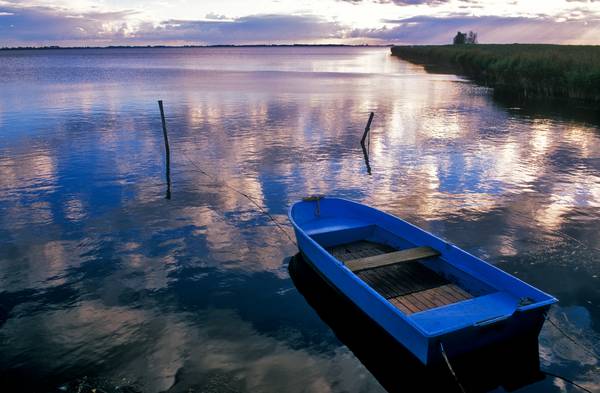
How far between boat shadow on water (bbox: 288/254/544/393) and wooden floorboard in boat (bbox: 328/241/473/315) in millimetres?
797

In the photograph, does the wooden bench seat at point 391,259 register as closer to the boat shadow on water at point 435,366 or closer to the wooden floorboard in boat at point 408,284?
the wooden floorboard in boat at point 408,284

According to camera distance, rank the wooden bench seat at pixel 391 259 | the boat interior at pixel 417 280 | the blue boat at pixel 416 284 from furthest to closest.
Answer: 1. the wooden bench seat at pixel 391 259
2. the boat interior at pixel 417 280
3. the blue boat at pixel 416 284

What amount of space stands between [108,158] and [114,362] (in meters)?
18.6

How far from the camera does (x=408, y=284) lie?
1143cm

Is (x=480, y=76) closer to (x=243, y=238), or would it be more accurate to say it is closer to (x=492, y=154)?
(x=492, y=154)

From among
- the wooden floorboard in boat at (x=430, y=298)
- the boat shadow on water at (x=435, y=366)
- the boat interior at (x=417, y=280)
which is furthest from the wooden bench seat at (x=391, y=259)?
the boat shadow on water at (x=435, y=366)

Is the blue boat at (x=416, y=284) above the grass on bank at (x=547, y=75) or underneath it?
underneath

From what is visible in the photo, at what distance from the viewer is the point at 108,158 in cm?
2602

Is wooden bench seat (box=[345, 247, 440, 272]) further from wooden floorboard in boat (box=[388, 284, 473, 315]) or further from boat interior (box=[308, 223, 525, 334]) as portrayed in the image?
wooden floorboard in boat (box=[388, 284, 473, 315])

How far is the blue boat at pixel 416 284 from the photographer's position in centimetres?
873

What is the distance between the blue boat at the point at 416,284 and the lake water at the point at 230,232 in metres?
1.22

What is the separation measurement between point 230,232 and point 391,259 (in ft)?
21.5

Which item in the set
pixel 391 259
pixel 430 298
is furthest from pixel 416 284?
pixel 430 298

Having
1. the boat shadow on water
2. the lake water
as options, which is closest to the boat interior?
the boat shadow on water
